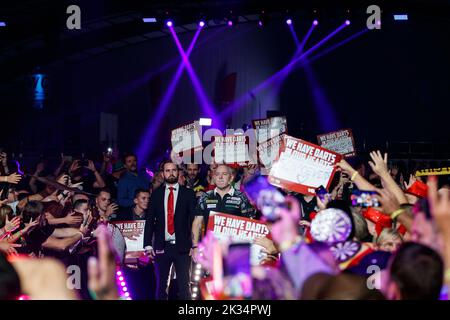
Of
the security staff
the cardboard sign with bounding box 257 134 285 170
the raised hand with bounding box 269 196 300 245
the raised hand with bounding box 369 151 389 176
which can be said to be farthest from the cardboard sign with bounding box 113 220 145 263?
the raised hand with bounding box 269 196 300 245

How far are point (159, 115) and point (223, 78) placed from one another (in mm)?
2642

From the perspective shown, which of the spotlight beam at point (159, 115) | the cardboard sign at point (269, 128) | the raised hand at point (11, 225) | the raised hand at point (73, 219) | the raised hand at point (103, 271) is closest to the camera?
the raised hand at point (103, 271)

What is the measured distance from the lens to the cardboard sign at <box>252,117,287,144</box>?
9977 millimetres

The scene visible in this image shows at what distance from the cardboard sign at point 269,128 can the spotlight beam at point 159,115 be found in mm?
9827

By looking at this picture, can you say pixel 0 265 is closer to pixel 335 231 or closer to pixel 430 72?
pixel 335 231

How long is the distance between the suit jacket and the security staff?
126mm

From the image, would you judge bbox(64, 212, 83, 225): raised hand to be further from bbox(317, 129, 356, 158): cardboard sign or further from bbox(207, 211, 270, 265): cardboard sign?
bbox(317, 129, 356, 158): cardboard sign

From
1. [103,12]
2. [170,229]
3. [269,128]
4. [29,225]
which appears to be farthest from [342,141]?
[103,12]

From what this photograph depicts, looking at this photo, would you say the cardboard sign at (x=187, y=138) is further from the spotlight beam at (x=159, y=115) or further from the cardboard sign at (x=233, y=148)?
the spotlight beam at (x=159, y=115)

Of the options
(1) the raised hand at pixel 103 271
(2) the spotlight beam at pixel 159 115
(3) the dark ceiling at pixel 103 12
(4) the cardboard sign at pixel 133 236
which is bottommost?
(4) the cardboard sign at pixel 133 236

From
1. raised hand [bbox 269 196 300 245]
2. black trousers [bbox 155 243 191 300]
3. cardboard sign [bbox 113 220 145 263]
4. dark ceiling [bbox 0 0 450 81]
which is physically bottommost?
black trousers [bbox 155 243 191 300]

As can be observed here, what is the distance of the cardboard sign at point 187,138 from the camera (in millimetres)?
9492

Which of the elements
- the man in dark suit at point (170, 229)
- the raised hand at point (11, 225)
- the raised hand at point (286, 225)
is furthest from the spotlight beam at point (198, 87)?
the raised hand at point (286, 225)

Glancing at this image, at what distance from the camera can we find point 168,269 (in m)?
7.76
